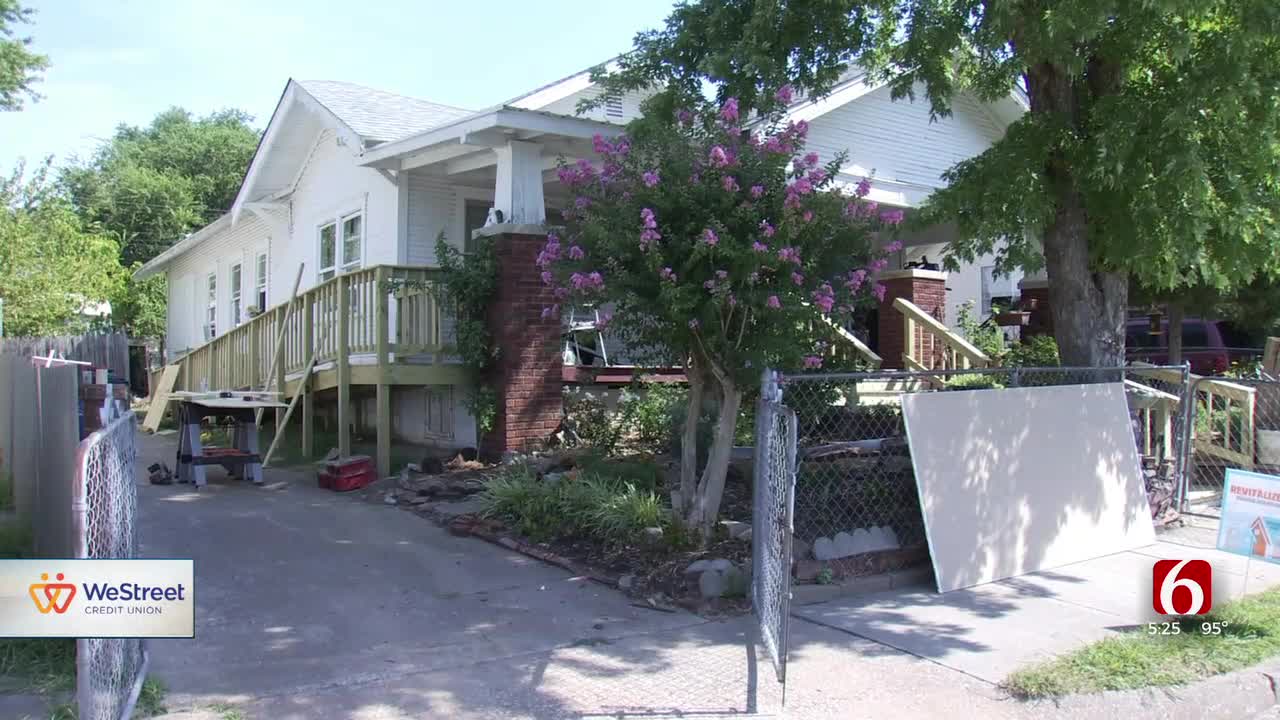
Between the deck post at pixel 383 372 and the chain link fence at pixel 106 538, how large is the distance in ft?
19.3

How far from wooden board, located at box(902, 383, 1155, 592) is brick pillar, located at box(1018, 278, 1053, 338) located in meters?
8.10

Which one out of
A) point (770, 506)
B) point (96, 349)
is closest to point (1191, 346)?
point (770, 506)

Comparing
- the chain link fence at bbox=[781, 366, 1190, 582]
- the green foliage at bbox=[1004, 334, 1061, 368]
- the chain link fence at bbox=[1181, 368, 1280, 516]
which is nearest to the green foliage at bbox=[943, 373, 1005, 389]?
the green foliage at bbox=[1004, 334, 1061, 368]

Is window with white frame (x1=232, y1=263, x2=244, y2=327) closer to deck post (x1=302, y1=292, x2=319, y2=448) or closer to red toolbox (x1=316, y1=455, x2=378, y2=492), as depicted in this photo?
deck post (x1=302, y1=292, x2=319, y2=448)

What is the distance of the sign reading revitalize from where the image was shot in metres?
3.66

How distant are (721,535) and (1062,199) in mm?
4504

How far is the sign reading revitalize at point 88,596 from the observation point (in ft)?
12.0

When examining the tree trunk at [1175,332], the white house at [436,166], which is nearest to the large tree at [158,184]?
the white house at [436,166]

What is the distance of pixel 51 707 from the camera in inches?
175

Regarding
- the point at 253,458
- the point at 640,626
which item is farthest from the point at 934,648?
the point at 253,458

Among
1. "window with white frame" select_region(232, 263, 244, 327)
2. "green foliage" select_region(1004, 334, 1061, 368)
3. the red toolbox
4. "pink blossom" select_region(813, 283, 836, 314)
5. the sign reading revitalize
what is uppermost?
"window with white frame" select_region(232, 263, 244, 327)

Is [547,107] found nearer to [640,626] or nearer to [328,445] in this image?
[328,445]

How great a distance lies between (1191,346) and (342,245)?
635 inches

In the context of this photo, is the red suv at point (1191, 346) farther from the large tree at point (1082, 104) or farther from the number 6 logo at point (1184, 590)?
the number 6 logo at point (1184, 590)
